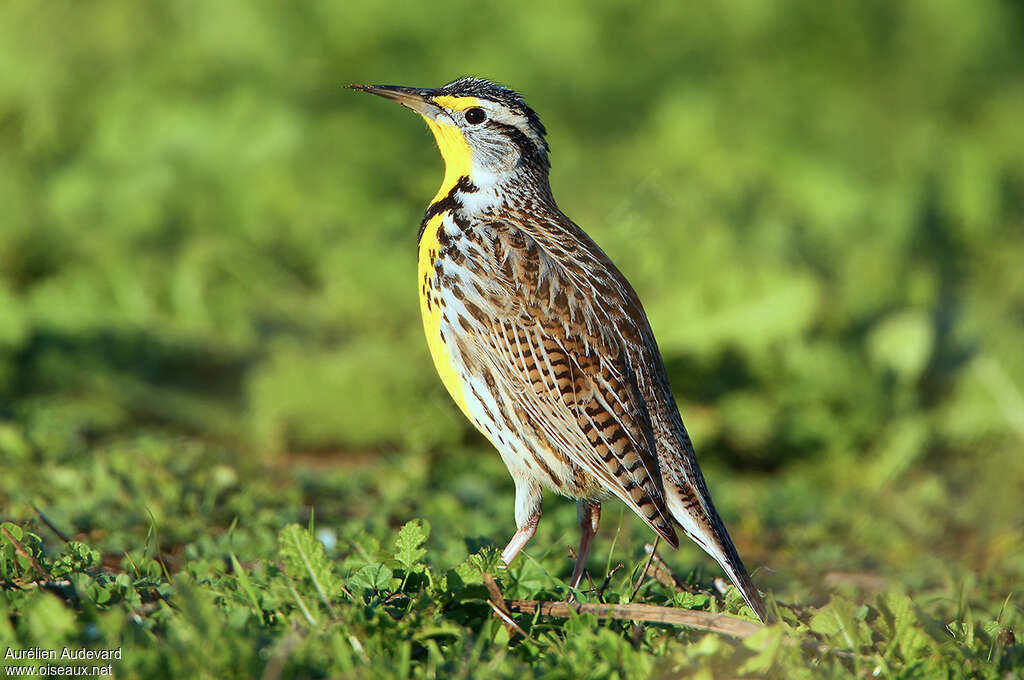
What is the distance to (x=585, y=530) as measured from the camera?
181 inches

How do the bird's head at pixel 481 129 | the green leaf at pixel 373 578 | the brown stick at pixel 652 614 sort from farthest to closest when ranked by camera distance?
the bird's head at pixel 481 129 → the green leaf at pixel 373 578 → the brown stick at pixel 652 614

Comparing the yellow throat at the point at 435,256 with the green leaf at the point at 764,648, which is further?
the yellow throat at the point at 435,256

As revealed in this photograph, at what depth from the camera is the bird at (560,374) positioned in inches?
171

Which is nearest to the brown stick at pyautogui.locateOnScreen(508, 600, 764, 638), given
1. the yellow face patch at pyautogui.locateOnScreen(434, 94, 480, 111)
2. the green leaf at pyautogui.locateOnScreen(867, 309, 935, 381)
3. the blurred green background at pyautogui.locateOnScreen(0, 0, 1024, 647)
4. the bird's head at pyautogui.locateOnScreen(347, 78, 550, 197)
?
the bird's head at pyautogui.locateOnScreen(347, 78, 550, 197)

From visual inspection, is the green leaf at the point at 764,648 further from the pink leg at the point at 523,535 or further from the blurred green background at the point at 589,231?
the blurred green background at the point at 589,231

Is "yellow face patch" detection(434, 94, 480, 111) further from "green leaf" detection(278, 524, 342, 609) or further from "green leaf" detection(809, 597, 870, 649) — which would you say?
"green leaf" detection(809, 597, 870, 649)

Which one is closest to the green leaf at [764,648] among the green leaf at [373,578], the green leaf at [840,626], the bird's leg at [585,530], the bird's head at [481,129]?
the green leaf at [840,626]

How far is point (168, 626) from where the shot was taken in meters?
3.30

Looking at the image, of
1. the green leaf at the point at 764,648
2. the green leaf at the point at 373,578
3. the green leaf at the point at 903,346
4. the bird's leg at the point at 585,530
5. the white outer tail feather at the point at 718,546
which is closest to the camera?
the green leaf at the point at 764,648

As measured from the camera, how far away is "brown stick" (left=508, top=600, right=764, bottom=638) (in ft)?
11.6

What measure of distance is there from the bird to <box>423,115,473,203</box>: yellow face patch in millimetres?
335

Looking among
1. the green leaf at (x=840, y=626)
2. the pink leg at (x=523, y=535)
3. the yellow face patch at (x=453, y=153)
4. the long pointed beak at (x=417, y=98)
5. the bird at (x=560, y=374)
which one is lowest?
the pink leg at (x=523, y=535)

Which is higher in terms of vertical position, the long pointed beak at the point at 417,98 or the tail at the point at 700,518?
the long pointed beak at the point at 417,98

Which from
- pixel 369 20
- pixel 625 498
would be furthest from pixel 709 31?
pixel 625 498
